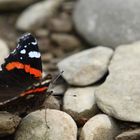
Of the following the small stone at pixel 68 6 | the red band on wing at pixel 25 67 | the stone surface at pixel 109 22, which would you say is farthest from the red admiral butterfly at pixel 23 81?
the small stone at pixel 68 6

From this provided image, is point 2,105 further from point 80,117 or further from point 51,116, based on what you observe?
point 80,117

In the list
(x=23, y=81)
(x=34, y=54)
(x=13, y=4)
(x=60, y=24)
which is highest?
(x=34, y=54)

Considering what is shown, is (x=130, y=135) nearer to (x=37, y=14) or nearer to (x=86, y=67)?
(x=86, y=67)

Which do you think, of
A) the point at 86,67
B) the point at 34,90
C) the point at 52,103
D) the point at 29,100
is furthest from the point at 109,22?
the point at 34,90

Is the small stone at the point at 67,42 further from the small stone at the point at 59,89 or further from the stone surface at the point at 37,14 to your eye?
the small stone at the point at 59,89

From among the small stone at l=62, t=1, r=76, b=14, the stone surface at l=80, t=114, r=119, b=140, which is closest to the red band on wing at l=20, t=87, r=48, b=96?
the stone surface at l=80, t=114, r=119, b=140

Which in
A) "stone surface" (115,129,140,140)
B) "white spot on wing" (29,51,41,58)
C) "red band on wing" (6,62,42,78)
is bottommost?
"stone surface" (115,129,140,140)

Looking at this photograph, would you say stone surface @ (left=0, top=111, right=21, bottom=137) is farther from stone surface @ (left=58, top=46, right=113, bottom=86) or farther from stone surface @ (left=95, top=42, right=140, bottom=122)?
stone surface @ (left=58, top=46, right=113, bottom=86)

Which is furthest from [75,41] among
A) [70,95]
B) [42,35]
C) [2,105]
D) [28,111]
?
[2,105]
